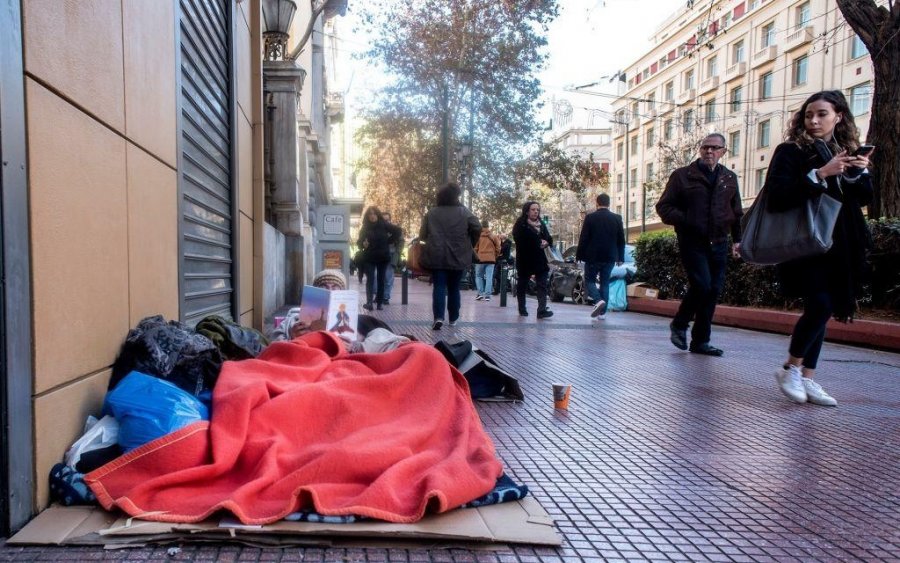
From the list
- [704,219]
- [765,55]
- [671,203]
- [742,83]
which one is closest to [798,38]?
[765,55]

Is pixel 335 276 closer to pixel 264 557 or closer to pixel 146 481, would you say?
pixel 146 481

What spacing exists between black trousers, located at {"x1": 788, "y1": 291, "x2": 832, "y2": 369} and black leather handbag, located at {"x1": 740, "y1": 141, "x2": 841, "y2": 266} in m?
0.27

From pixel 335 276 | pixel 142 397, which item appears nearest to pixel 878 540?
pixel 142 397

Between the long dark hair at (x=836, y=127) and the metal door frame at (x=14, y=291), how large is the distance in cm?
392

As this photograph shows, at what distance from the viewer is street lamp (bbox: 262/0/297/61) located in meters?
9.71

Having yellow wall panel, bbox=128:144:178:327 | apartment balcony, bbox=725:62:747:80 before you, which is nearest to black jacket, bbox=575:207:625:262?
yellow wall panel, bbox=128:144:178:327

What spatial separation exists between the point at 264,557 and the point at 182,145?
2.86 meters

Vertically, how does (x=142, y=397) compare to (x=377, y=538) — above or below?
above

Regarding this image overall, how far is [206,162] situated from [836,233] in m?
3.99

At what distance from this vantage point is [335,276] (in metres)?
4.57

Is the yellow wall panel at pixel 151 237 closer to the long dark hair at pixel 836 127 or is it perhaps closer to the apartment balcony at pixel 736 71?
the long dark hair at pixel 836 127

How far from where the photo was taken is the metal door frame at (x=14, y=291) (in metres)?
1.89

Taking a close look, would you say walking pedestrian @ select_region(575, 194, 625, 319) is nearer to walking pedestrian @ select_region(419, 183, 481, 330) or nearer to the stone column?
walking pedestrian @ select_region(419, 183, 481, 330)

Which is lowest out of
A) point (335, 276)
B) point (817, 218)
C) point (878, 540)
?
point (878, 540)
